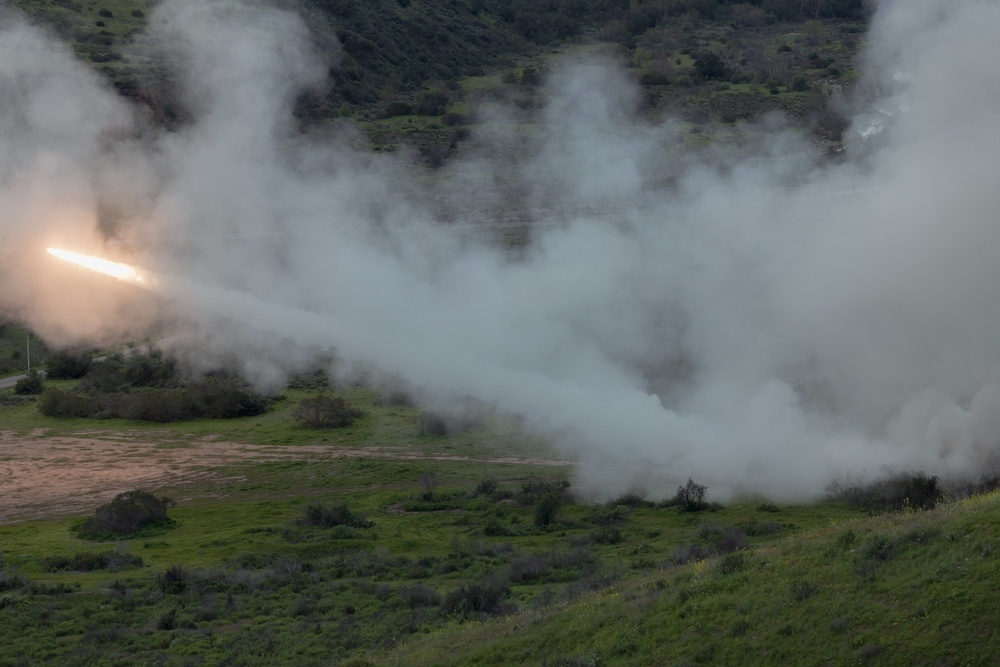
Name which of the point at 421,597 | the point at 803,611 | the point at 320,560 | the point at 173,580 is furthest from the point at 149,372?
the point at 803,611

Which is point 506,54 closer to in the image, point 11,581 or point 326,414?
point 326,414

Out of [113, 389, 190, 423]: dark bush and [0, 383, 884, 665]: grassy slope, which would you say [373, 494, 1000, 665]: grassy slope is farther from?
[113, 389, 190, 423]: dark bush

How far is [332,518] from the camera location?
28.6 m

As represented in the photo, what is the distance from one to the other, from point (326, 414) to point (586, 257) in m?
13.4

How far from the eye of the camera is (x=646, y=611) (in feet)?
53.9

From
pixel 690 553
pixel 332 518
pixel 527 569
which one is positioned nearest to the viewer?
pixel 690 553

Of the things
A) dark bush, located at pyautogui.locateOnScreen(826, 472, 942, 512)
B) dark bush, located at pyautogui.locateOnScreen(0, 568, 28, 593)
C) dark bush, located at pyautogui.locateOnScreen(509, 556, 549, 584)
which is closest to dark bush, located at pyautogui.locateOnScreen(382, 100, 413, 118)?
dark bush, located at pyautogui.locateOnScreen(826, 472, 942, 512)

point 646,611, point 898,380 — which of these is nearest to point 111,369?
point 898,380

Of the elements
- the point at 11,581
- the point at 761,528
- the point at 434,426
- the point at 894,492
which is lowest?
the point at 11,581

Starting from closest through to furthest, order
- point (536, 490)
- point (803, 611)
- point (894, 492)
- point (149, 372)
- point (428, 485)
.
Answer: point (803, 611) → point (894, 492) → point (536, 490) → point (428, 485) → point (149, 372)

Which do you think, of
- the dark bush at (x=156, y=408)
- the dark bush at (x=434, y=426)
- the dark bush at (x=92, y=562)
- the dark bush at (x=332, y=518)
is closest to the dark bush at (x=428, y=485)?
the dark bush at (x=332, y=518)

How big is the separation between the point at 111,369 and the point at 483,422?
817 inches

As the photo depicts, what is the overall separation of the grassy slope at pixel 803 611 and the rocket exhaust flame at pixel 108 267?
27688 millimetres

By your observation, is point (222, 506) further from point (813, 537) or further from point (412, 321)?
point (813, 537)
